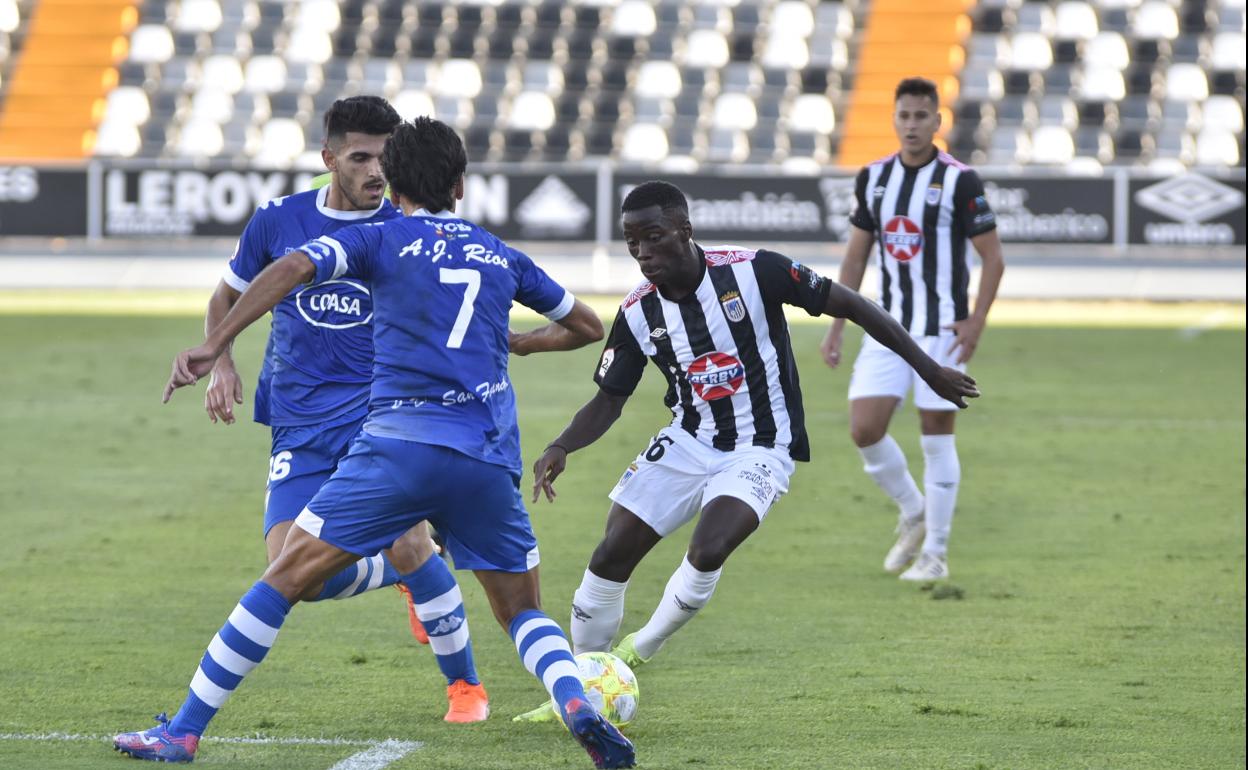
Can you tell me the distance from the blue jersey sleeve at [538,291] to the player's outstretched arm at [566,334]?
0.12 ft

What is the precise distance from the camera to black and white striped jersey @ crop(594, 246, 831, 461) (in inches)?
217

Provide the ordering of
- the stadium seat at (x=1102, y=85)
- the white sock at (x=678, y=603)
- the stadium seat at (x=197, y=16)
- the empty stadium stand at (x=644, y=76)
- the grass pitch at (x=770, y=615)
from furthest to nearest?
the stadium seat at (x=197, y=16)
the stadium seat at (x=1102, y=85)
the empty stadium stand at (x=644, y=76)
the white sock at (x=678, y=603)
the grass pitch at (x=770, y=615)

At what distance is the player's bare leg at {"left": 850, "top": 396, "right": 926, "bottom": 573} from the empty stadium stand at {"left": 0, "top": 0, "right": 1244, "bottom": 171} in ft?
64.6

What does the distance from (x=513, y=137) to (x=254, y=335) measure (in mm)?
10195

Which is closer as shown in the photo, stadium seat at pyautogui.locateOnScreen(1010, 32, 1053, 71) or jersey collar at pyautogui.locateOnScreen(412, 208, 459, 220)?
jersey collar at pyautogui.locateOnScreen(412, 208, 459, 220)

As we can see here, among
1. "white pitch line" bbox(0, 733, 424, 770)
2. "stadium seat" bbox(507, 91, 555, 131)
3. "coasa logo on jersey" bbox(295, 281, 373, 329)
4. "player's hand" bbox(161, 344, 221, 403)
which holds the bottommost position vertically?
"white pitch line" bbox(0, 733, 424, 770)

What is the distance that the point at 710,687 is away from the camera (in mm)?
5820

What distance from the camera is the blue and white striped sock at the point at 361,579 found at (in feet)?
17.8

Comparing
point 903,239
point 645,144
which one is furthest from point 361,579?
point 645,144

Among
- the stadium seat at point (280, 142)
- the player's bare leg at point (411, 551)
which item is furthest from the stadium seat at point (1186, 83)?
the player's bare leg at point (411, 551)

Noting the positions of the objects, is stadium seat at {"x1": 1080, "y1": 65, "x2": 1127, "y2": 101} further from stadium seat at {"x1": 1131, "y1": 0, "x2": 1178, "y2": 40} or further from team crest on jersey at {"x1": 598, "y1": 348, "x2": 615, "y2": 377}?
team crest on jersey at {"x1": 598, "y1": 348, "x2": 615, "y2": 377}

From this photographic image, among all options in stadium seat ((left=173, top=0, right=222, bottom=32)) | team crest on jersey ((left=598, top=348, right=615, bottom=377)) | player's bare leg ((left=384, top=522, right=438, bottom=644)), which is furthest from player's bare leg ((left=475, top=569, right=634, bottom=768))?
stadium seat ((left=173, top=0, right=222, bottom=32))

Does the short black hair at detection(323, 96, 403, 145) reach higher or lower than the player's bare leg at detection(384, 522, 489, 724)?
higher

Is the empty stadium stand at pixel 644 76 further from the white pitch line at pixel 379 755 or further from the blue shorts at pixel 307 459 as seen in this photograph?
the white pitch line at pixel 379 755
